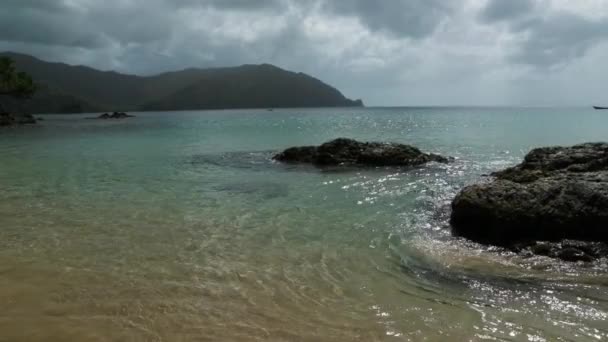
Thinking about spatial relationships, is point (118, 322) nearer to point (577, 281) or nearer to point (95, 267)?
point (95, 267)

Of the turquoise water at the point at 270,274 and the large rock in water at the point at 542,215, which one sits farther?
the large rock in water at the point at 542,215

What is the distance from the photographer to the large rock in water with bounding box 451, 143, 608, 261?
34.3ft

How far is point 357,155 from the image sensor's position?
1101 inches

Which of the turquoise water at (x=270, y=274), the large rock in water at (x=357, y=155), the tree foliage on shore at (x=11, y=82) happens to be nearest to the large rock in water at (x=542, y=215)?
the turquoise water at (x=270, y=274)

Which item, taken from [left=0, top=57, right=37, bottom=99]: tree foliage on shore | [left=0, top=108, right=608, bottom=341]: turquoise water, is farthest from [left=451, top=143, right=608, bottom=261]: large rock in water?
[left=0, top=57, right=37, bottom=99]: tree foliage on shore

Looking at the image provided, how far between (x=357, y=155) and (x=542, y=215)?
17.2m

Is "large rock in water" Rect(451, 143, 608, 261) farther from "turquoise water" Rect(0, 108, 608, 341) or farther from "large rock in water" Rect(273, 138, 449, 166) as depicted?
"large rock in water" Rect(273, 138, 449, 166)

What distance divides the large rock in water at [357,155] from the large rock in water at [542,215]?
13.9 m

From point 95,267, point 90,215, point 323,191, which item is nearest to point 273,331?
point 95,267

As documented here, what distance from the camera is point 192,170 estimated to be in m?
25.6

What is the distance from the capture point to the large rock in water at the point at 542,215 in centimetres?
1045

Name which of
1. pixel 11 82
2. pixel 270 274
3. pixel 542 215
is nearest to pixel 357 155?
pixel 542 215

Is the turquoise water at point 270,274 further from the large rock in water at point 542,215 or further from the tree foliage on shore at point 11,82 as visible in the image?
the tree foliage on shore at point 11,82

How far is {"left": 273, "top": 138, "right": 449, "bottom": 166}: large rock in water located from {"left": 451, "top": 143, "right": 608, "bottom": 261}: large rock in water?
13866mm
